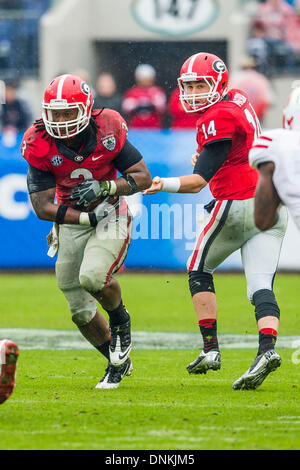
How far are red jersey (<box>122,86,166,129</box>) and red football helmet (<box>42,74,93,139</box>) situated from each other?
6181 millimetres

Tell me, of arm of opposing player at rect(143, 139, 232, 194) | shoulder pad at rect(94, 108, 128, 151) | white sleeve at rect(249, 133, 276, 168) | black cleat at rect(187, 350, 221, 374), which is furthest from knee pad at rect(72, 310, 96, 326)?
white sleeve at rect(249, 133, 276, 168)

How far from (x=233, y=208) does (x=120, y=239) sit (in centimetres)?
62

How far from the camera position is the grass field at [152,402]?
12.4ft

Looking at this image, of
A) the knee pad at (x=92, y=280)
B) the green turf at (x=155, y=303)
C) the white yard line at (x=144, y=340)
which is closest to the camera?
the knee pad at (x=92, y=280)

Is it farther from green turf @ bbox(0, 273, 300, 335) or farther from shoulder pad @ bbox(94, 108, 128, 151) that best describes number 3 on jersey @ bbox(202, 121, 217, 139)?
green turf @ bbox(0, 273, 300, 335)

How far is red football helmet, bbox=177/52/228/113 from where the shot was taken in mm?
5195

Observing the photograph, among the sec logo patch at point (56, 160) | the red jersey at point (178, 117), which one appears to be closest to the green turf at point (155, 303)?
the sec logo patch at point (56, 160)

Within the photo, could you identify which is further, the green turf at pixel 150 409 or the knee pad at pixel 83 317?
the knee pad at pixel 83 317

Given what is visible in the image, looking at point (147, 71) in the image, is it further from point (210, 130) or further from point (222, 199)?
point (210, 130)

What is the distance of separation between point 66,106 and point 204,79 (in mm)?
772

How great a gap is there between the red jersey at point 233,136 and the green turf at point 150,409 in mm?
1038

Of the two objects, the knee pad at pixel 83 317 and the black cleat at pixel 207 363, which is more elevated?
the knee pad at pixel 83 317

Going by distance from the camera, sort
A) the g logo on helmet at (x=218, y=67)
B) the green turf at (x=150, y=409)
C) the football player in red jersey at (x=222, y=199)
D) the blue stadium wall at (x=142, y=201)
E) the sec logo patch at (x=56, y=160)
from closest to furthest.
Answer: the green turf at (x=150, y=409), the football player in red jersey at (x=222, y=199), the sec logo patch at (x=56, y=160), the g logo on helmet at (x=218, y=67), the blue stadium wall at (x=142, y=201)

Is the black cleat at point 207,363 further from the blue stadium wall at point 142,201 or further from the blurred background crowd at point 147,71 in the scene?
the blue stadium wall at point 142,201
